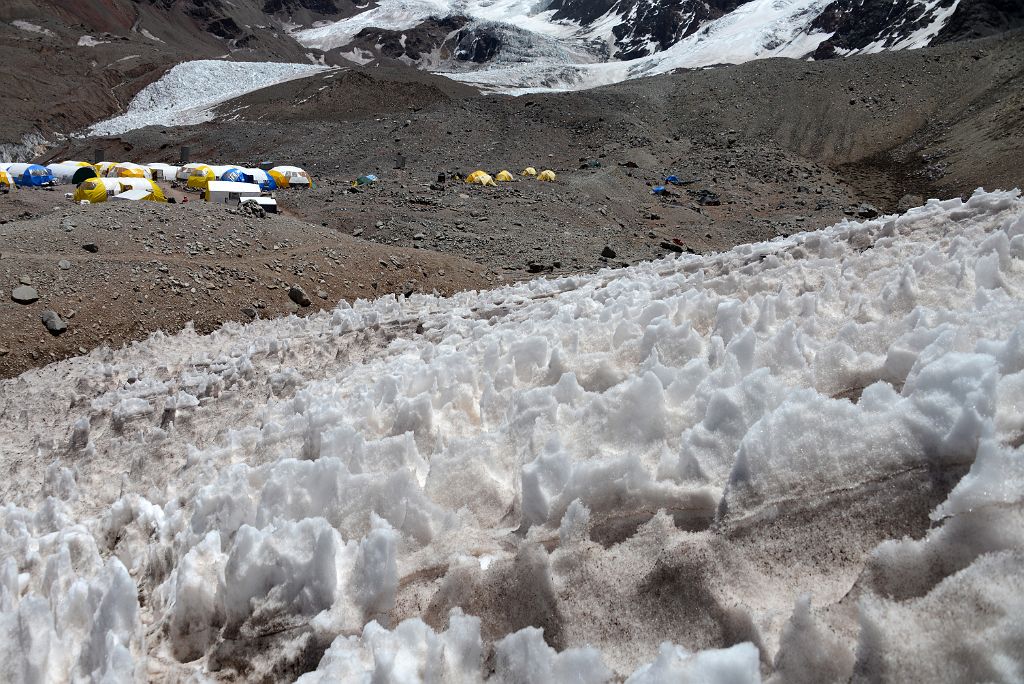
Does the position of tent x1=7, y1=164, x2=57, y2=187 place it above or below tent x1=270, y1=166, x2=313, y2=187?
above

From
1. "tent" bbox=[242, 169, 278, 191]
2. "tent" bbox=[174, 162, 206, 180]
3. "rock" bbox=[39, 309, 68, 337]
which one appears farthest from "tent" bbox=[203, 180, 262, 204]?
"rock" bbox=[39, 309, 68, 337]

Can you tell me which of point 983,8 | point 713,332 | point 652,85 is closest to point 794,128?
point 652,85

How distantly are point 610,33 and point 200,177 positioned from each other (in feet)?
378

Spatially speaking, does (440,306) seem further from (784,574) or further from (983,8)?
(983,8)

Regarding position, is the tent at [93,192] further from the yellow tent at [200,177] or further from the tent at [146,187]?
the yellow tent at [200,177]

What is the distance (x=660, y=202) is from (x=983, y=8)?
6105 cm

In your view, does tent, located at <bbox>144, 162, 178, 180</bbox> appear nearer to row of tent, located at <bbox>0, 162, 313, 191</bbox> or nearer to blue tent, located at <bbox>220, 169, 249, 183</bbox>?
row of tent, located at <bbox>0, 162, 313, 191</bbox>

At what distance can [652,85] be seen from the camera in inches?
2141

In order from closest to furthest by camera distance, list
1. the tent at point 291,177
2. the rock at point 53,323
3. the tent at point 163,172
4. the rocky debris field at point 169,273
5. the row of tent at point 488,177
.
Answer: the rock at point 53,323
the rocky debris field at point 169,273
the row of tent at point 488,177
the tent at point 291,177
the tent at point 163,172

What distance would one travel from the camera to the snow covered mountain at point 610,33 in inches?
3436

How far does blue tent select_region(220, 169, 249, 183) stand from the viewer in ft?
112

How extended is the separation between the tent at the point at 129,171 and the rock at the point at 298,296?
25046 millimetres

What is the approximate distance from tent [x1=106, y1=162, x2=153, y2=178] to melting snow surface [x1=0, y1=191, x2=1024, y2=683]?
35561 millimetres

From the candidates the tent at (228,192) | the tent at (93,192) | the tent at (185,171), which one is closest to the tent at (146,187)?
the tent at (93,192)
